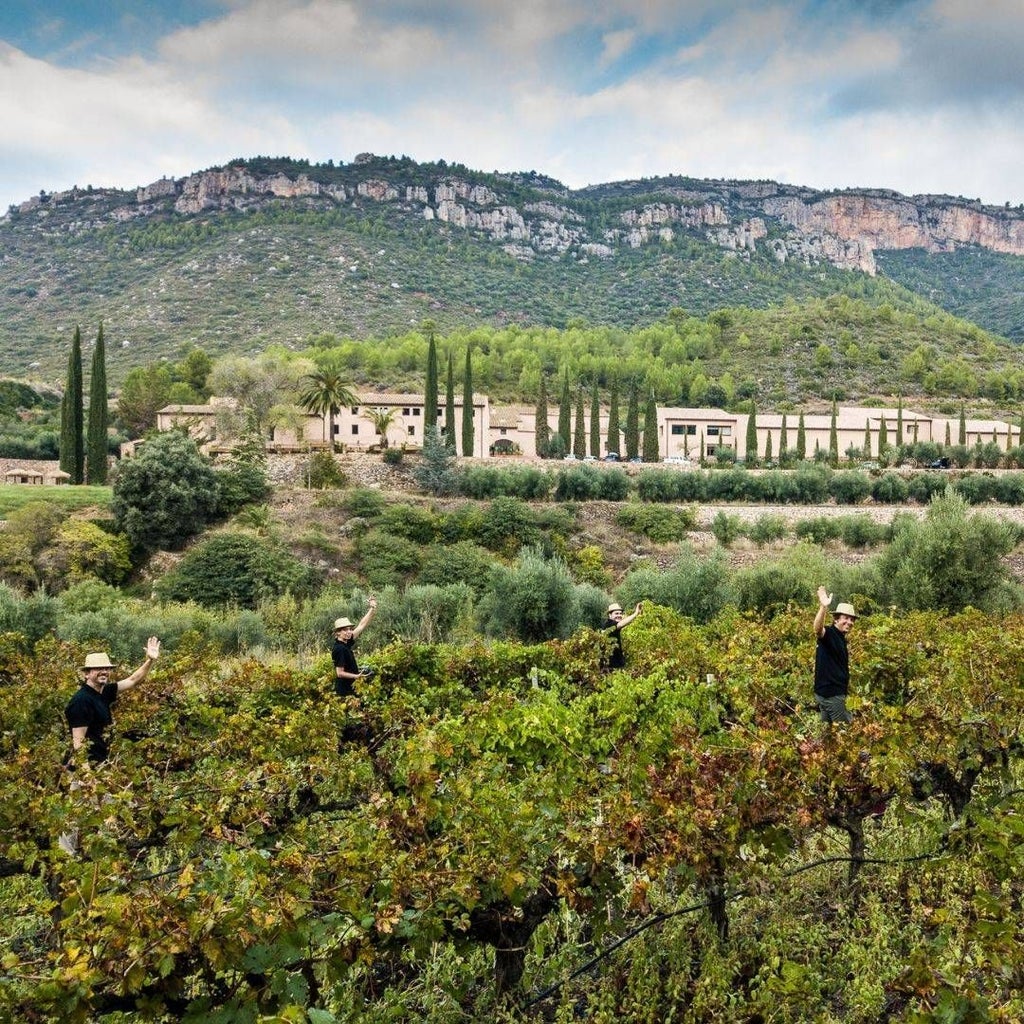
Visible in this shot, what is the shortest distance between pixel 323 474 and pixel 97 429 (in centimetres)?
1174

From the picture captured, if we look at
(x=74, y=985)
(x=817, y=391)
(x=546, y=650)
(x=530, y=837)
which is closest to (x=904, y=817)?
(x=530, y=837)

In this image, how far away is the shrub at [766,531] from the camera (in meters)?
36.5

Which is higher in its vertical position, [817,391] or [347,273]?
[347,273]

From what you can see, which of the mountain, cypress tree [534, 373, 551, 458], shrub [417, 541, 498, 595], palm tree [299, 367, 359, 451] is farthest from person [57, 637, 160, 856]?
the mountain

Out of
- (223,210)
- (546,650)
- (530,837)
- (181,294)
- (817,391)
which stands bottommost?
(546,650)

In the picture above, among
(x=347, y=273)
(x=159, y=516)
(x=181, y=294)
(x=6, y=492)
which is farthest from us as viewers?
(x=347, y=273)

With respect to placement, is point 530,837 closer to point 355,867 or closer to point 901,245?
point 355,867

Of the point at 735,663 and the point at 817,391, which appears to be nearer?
the point at 735,663

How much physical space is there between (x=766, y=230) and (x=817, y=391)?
97.8m

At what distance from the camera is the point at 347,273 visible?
348 ft

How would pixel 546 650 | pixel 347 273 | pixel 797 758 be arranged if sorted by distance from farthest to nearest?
pixel 347 273 → pixel 546 650 → pixel 797 758

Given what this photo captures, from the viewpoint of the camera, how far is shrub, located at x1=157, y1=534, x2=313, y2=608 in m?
29.8

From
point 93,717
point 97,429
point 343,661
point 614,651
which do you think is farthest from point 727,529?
point 93,717

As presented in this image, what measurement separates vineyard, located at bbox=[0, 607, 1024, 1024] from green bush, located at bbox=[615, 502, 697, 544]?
1164 inches
